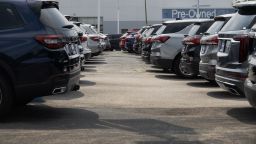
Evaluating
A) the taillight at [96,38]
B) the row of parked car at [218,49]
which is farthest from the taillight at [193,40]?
the taillight at [96,38]

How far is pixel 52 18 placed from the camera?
27.1ft

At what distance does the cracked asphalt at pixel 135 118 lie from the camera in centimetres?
680

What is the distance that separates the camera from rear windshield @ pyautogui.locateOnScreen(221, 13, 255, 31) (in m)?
8.70

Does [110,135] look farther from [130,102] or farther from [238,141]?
[130,102]

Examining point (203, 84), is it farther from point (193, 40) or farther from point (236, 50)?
point (236, 50)

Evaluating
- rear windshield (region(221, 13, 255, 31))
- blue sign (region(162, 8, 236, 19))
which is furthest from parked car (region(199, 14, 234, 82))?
blue sign (region(162, 8, 236, 19))

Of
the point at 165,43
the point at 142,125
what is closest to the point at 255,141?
the point at 142,125

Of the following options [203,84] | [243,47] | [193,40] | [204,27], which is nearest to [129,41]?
[204,27]

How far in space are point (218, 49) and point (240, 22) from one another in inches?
24.7

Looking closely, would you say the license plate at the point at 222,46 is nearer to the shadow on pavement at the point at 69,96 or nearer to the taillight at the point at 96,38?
the shadow on pavement at the point at 69,96

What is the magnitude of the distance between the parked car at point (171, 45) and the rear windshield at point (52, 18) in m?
6.70

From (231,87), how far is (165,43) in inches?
269

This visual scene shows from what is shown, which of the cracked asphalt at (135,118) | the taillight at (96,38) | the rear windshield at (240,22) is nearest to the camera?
the cracked asphalt at (135,118)

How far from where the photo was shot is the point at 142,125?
7.62 m
